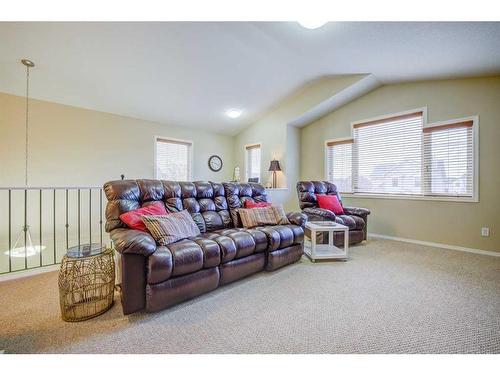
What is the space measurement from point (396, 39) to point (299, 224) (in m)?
2.46

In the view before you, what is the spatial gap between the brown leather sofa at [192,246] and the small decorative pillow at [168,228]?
0.10m

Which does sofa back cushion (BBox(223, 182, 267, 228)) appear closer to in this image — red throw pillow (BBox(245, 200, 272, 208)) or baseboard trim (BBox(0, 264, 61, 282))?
red throw pillow (BBox(245, 200, 272, 208))

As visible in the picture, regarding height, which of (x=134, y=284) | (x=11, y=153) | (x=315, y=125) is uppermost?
(x=315, y=125)

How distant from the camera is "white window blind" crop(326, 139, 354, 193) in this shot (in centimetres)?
470

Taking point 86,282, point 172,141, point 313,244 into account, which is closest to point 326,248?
point 313,244

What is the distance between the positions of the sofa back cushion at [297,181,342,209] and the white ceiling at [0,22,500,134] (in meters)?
1.88

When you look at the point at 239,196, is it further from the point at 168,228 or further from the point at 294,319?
the point at 294,319

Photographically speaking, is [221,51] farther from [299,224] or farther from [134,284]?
[134,284]

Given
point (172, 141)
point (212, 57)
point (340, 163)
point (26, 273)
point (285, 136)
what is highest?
point (212, 57)

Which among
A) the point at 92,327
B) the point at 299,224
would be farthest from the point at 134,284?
the point at 299,224

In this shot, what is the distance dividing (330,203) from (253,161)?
8.14 feet

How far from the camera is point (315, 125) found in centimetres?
516

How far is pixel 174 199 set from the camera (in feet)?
8.48
